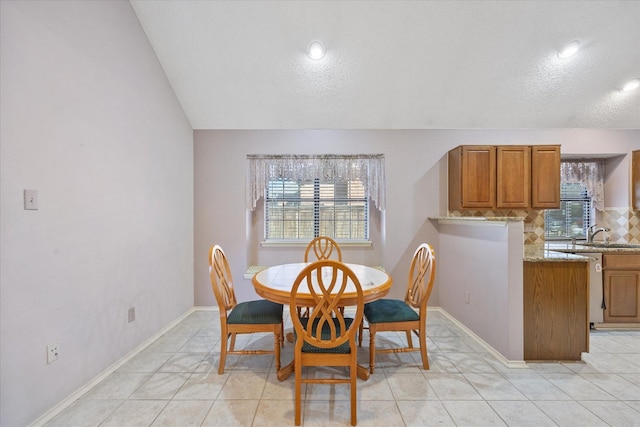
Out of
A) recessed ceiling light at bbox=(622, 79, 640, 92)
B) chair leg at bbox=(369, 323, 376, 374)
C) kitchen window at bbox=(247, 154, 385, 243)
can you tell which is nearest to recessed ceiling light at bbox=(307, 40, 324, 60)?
kitchen window at bbox=(247, 154, 385, 243)

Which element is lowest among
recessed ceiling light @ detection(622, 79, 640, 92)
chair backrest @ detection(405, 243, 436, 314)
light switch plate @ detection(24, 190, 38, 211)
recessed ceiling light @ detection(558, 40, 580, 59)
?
chair backrest @ detection(405, 243, 436, 314)

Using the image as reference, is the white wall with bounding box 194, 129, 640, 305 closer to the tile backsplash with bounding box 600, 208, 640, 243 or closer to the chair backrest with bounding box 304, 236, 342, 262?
the tile backsplash with bounding box 600, 208, 640, 243

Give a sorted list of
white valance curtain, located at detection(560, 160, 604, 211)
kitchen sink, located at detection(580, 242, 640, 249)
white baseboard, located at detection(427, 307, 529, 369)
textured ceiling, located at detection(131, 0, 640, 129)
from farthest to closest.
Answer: white valance curtain, located at detection(560, 160, 604, 211) → kitchen sink, located at detection(580, 242, 640, 249) → textured ceiling, located at detection(131, 0, 640, 129) → white baseboard, located at detection(427, 307, 529, 369)

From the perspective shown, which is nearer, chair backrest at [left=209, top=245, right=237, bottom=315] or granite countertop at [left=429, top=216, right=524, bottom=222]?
chair backrest at [left=209, top=245, right=237, bottom=315]

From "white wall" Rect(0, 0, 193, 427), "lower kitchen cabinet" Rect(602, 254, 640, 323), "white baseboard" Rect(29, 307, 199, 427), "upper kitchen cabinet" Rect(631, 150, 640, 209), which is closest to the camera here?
"white wall" Rect(0, 0, 193, 427)

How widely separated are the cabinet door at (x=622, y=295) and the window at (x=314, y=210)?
102 inches

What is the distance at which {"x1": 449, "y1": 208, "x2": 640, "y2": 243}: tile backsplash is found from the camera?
11.0ft

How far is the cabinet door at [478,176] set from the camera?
9.90 ft

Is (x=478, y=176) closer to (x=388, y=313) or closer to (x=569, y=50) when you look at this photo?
(x=569, y=50)

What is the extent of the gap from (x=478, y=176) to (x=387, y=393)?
2445 mm

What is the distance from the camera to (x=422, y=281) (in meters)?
2.08

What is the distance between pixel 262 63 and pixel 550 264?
3.09 m

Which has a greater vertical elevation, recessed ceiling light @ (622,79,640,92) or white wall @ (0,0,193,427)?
recessed ceiling light @ (622,79,640,92)

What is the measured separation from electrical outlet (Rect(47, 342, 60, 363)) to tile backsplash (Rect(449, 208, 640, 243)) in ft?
12.2
